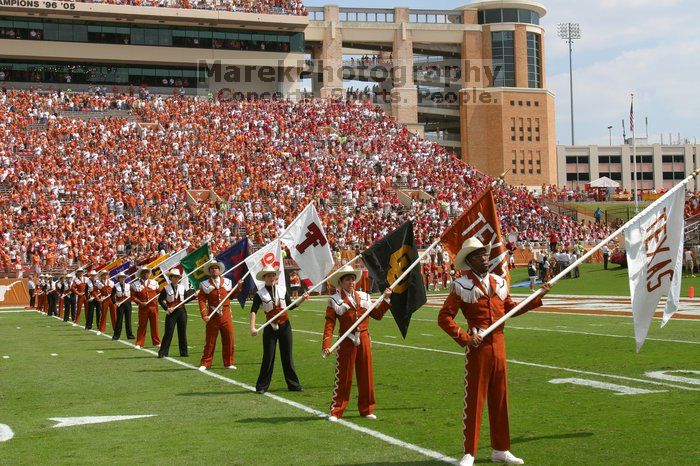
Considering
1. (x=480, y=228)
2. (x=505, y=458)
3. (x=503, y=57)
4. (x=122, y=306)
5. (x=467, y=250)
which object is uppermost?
(x=503, y=57)

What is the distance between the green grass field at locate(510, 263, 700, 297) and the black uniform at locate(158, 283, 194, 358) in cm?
1667

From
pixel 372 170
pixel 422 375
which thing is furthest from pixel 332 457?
pixel 372 170

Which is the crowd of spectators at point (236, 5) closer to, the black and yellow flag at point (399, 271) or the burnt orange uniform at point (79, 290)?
the burnt orange uniform at point (79, 290)

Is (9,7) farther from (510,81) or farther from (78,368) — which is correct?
(78,368)

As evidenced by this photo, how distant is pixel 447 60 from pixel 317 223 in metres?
67.0

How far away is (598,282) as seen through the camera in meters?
36.2

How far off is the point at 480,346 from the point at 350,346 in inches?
109

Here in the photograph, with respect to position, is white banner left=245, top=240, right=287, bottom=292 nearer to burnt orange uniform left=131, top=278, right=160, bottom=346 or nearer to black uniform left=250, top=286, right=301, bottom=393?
black uniform left=250, top=286, right=301, bottom=393

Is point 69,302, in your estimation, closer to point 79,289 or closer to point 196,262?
point 79,289

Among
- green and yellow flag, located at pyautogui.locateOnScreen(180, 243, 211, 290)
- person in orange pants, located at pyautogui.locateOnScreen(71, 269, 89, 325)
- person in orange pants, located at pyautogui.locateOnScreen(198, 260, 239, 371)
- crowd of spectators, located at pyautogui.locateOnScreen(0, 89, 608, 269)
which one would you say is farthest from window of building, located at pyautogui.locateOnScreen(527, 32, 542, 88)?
person in orange pants, located at pyautogui.locateOnScreen(198, 260, 239, 371)

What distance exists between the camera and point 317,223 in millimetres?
14391

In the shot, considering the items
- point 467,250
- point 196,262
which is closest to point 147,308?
point 196,262

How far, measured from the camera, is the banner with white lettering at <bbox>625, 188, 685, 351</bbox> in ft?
27.1

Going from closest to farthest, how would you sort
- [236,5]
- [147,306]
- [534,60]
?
[147,306] → [236,5] → [534,60]
